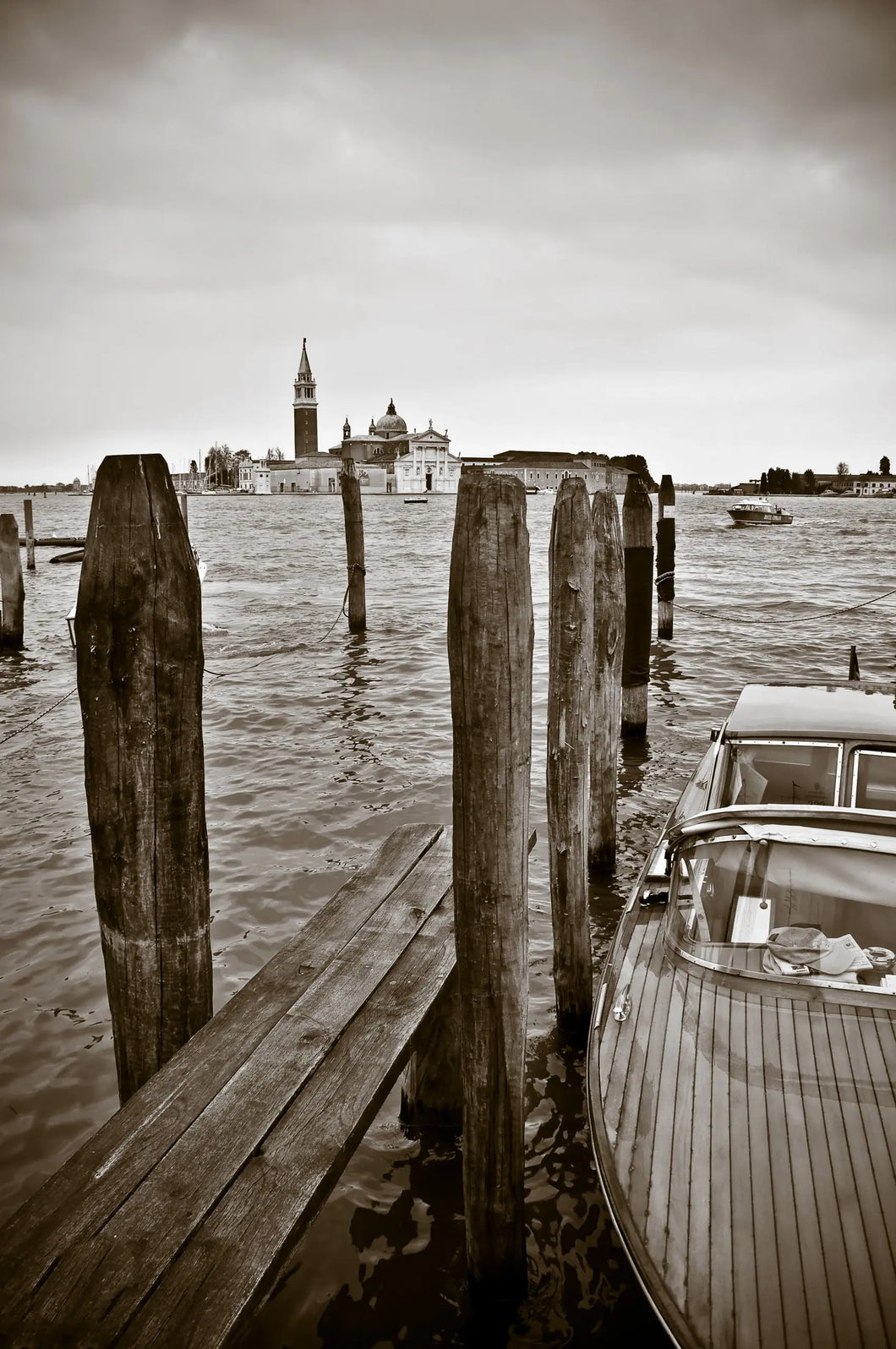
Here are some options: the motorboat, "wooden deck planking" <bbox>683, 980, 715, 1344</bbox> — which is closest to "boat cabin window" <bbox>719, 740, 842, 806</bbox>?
"wooden deck planking" <bbox>683, 980, 715, 1344</bbox>

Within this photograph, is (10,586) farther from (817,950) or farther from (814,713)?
(817,950)

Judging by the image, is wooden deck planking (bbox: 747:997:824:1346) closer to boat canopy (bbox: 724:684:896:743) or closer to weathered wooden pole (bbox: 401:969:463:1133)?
weathered wooden pole (bbox: 401:969:463:1133)

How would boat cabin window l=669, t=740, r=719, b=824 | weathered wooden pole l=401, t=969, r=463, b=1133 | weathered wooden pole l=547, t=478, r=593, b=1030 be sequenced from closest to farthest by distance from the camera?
weathered wooden pole l=401, t=969, r=463, b=1133
weathered wooden pole l=547, t=478, r=593, b=1030
boat cabin window l=669, t=740, r=719, b=824

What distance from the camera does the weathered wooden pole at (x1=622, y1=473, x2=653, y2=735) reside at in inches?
382

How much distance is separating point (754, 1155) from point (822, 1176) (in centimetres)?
19

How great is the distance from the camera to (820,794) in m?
5.25

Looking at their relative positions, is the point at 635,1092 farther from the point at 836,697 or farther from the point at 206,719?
the point at 206,719

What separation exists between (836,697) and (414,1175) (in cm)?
440

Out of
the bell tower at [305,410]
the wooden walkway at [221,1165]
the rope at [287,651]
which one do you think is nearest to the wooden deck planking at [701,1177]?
the wooden walkway at [221,1165]

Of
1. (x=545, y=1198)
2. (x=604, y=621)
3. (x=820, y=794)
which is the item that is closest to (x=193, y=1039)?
(x=545, y=1198)

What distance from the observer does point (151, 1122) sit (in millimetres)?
2502

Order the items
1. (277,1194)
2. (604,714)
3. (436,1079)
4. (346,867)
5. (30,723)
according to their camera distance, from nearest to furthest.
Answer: (277,1194) → (436,1079) → (604,714) → (346,867) → (30,723)

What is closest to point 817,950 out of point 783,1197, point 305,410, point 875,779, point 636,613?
point 783,1197

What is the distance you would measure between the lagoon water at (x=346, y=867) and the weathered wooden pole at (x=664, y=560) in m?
0.62
